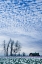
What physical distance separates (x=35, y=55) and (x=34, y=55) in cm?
18

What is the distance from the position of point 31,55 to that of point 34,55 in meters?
0.58

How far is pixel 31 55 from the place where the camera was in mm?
40469

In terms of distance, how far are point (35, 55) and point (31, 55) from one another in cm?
76

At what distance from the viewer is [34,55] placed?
40.0 metres

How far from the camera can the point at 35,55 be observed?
3991 centimetres
